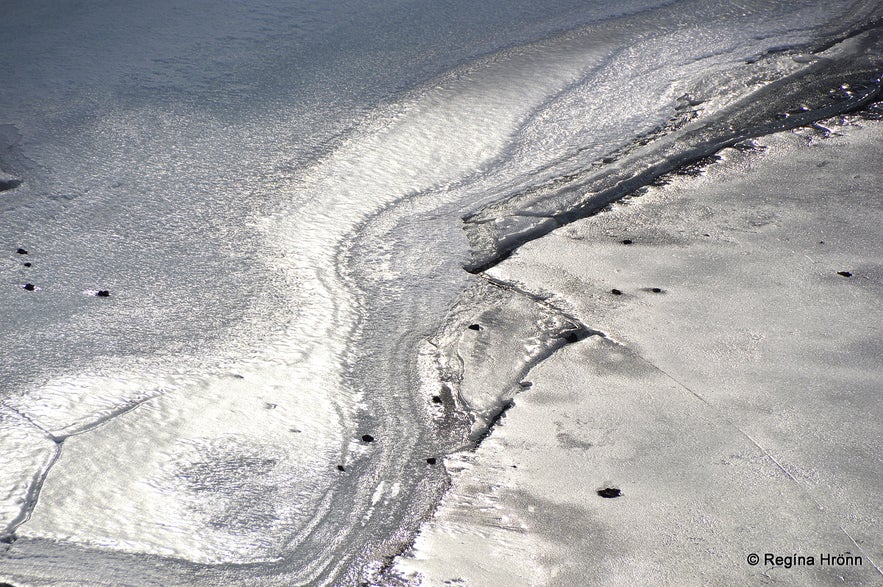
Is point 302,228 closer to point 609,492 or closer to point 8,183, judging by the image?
point 8,183

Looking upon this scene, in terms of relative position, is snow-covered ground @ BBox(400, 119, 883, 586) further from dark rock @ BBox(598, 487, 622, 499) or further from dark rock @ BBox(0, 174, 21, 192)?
dark rock @ BBox(0, 174, 21, 192)

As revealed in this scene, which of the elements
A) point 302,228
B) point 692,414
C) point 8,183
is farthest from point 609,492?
point 8,183

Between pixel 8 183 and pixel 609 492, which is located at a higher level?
pixel 8 183

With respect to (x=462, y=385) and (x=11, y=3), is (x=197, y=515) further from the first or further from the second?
(x=11, y=3)

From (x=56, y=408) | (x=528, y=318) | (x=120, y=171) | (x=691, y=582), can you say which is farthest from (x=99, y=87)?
(x=691, y=582)

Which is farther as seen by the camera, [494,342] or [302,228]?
[302,228]

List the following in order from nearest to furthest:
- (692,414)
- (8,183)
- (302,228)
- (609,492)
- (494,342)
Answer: (609,492) < (692,414) < (494,342) < (302,228) < (8,183)

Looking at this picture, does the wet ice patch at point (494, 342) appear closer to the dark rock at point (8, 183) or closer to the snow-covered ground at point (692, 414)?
the snow-covered ground at point (692, 414)

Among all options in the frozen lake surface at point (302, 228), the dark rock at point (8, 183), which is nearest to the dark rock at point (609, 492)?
the frozen lake surface at point (302, 228)
